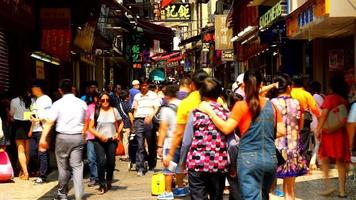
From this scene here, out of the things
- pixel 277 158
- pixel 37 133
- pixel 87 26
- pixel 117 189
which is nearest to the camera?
pixel 277 158

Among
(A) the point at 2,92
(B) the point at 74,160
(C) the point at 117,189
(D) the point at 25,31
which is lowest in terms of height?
(C) the point at 117,189

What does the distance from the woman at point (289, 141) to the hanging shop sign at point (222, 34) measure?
23961 millimetres

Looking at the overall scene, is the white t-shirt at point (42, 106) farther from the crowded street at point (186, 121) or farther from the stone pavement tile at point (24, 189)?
the stone pavement tile at point (24, 189)

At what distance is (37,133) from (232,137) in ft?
21.2

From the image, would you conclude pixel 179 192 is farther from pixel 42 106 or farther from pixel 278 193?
pixel 42 106

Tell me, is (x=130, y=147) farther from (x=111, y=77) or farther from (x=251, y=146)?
(x=111, y=77)

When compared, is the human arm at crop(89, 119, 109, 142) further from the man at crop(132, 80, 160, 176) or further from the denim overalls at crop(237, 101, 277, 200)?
the denim overalls at crop(237, 101, 277, 200)

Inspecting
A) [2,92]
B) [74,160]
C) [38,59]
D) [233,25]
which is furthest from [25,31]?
[233,25]

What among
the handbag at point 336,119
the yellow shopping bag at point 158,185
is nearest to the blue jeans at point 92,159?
the yellow shopping bag at point 158,185

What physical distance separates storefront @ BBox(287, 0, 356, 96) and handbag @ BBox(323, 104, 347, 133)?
143 inches

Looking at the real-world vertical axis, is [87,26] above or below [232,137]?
above

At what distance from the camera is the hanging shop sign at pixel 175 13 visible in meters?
39.9

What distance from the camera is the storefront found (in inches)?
522

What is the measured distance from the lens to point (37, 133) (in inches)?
502
